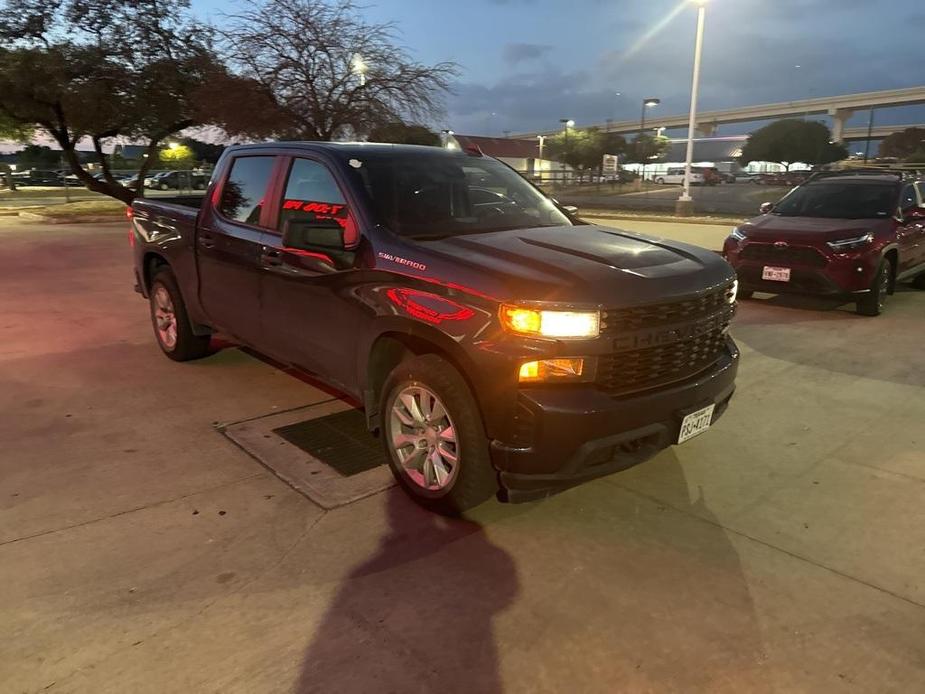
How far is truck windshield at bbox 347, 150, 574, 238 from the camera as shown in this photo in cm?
394

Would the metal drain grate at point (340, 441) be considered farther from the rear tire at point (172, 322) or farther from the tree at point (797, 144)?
the tree at point (797, 144)

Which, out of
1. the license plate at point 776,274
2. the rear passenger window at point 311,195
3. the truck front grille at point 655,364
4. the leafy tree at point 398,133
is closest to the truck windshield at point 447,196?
the rear passenger window at point 311,195

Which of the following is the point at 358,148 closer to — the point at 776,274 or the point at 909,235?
the point at 776,274

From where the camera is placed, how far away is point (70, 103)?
2080 cm

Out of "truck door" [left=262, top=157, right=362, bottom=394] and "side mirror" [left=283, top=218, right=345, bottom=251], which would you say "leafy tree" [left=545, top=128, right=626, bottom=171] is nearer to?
"truck door" [left=262, top=157, right=362, bottom=394]

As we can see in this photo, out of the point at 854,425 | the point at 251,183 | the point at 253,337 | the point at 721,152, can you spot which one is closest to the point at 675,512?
the point at 854,425

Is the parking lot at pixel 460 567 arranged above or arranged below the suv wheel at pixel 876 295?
below

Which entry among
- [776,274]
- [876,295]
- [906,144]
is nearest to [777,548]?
[776,274]

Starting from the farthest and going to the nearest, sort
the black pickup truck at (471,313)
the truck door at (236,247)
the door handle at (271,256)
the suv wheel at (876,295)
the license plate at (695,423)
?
the suv wheel at (876,295), the truck door at (236,247), the door handle at (271,256), the license plate at (695,423), the black pickup truck at (471,313)

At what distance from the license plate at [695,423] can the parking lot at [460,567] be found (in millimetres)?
452

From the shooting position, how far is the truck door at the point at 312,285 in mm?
3895

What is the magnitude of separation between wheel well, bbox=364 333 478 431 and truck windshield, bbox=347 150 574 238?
601 mm

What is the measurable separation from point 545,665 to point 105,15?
959 inches

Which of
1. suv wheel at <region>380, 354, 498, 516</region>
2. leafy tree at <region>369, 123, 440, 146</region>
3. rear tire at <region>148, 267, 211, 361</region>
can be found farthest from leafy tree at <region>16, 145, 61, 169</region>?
suv wheel at <region>380, 354, 498, 516</region>
